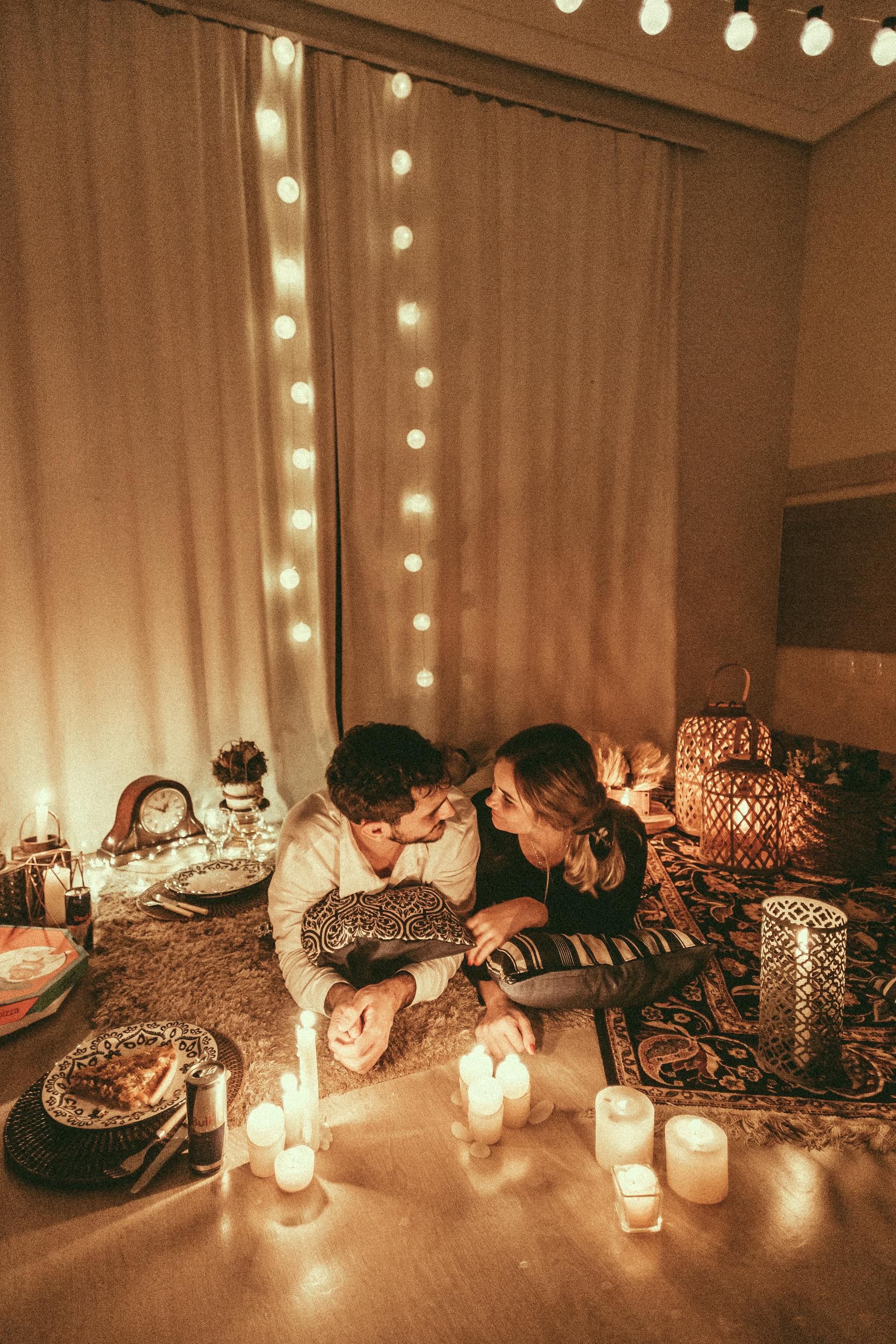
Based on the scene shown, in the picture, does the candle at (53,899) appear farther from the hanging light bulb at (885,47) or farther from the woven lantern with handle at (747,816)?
the hanging light bulb at (885,47)

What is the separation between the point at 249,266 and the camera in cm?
249

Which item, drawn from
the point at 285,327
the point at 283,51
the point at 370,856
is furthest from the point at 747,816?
the point at 283,51

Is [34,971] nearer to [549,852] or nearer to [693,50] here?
[549,852]

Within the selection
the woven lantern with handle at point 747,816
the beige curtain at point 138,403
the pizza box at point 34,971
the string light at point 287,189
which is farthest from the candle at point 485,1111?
the string light at point 287,189

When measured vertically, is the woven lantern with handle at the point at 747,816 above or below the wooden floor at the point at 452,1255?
above

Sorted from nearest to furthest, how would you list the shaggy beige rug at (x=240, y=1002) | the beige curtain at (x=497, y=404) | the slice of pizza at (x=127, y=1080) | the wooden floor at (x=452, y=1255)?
the wooden floor at (x=452, y=1255), the slice of pizza at (x=127, y=1080), the shaggy beige rug at (x=240, y=1002), the beige curtain at (x=497, y=404)

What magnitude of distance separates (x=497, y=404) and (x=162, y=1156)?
269cm

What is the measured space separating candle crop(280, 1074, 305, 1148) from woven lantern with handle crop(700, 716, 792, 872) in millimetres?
1568

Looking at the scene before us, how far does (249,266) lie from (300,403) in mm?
475

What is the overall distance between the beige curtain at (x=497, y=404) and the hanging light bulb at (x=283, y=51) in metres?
0.08

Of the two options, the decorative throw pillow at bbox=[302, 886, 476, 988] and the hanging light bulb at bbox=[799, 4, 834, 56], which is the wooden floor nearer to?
the decorative throw pillow at bbox=[302, 886, 476, 988]

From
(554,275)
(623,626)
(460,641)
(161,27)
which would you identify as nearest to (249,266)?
(161,27)

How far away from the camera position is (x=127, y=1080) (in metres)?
1.12

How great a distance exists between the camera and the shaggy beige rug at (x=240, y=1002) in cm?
134
